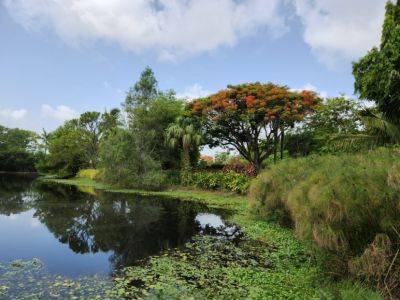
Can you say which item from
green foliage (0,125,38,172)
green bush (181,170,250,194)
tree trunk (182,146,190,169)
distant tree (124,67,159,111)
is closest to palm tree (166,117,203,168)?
tree trunk (182,146,190,169)

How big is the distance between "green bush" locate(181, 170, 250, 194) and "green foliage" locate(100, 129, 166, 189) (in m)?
1.90

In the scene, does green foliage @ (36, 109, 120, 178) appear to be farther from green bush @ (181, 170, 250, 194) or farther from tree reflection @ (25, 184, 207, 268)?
tree reflection @ (25, 184, 207, 268)

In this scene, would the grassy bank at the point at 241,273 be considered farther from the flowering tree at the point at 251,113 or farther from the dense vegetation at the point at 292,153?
the flowering tree at the point at 251,113

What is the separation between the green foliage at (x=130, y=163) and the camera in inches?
984

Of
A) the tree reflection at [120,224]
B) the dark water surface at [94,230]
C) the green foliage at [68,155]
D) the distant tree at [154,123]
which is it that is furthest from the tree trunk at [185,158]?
the green foliage at [68,155]

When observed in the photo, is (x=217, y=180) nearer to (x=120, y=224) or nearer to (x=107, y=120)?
(x=120, y=224)

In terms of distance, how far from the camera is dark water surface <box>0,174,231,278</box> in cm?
848

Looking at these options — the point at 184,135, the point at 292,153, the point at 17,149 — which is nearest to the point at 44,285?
the point at 184,135

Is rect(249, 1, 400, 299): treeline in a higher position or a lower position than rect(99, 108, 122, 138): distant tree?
lower

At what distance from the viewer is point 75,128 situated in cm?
4791

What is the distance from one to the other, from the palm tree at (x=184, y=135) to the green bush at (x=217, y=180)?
43.4 inches

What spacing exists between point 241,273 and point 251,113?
52.7 ft

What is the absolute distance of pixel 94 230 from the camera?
11922 mm

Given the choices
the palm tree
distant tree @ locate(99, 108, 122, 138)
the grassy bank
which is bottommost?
the grassy bank
